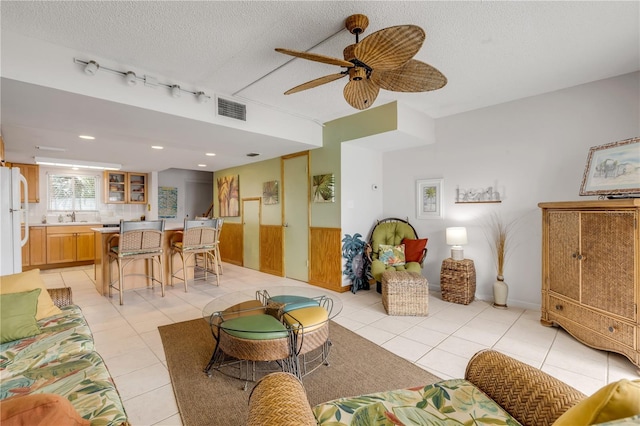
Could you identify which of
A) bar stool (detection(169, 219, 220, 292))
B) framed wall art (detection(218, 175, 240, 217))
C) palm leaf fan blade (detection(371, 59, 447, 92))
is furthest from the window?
palm leaf fan blade (detection(371, 59, 447, 92))

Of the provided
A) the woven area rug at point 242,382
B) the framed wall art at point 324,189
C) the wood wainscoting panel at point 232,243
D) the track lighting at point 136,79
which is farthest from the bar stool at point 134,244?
the framed wall art at point 324,189

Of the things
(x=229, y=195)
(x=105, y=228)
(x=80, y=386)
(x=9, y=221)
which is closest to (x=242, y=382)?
(x=80, y=386)

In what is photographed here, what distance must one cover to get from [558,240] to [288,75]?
10.4 feet

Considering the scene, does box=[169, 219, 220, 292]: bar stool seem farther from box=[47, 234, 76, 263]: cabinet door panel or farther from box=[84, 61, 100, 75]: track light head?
box=[47, 234, 76, 263]: cabinet door panel

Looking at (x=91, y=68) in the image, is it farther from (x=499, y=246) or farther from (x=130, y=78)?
(x=499, y=246)

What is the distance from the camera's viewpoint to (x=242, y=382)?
2.06 meters

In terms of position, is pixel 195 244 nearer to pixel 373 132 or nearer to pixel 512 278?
pixel 373 132

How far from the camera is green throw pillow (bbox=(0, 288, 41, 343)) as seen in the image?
1762 mm

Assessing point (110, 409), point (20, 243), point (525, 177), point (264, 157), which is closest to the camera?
point (110, 409)

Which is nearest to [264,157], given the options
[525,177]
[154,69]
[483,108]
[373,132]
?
[373,132]

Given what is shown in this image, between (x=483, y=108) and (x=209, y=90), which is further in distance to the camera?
(x=483, y=108)

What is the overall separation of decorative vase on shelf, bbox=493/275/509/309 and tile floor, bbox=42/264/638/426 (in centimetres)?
12

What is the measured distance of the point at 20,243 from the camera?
3018 mm

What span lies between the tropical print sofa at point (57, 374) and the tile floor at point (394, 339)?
497 mm
